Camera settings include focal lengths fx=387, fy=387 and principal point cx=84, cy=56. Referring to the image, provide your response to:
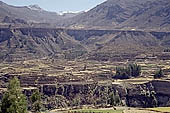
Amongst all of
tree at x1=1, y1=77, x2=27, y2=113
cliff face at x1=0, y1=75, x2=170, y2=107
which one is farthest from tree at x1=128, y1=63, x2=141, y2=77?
tree at x1=1, y1=77, x2=27, y2=113

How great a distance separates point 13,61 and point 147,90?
88718 millimetres

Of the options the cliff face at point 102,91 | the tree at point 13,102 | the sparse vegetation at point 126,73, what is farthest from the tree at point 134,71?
the tree at point 13,102

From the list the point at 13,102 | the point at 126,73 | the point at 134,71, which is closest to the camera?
the point at 13,102

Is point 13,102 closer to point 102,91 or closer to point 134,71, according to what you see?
point 102,91

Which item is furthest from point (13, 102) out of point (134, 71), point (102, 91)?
point (134, 71)

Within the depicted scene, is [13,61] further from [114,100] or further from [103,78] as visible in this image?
[114,100]

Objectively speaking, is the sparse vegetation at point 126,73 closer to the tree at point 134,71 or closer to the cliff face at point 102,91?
the tree at point 134,71

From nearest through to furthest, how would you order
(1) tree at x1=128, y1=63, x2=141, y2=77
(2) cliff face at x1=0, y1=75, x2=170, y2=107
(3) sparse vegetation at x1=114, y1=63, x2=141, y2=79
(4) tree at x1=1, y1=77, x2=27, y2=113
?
(4) tree at x1=1, y1=77, x2=27, y2=113 < (2) cliff face at x1=0, y1=75, x2=170, y2=107 < (3) sparse vegetation at x1=114, y1=63, x2=141, y2=79 < (1) tree at x1=128, y1=63, x2=141, y2=77

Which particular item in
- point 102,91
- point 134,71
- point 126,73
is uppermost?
point 134,71

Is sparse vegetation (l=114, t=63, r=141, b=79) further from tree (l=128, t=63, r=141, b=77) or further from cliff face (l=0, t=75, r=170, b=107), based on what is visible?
cliff face (l=0, t=75, r=170, b=107)

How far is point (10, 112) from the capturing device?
5391 cm

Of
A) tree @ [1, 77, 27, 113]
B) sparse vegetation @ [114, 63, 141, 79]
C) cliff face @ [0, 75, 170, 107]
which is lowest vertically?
cliff face @ [0, 75, 170, 107]

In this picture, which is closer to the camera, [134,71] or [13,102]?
[13,102]

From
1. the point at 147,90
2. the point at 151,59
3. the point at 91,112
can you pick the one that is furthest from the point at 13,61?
the point at 91,112
